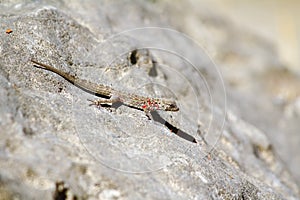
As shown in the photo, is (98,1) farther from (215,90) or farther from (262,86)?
(262,86)

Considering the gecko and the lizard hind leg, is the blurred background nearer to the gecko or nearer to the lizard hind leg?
the gecko

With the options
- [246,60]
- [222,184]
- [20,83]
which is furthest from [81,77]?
[246,60]

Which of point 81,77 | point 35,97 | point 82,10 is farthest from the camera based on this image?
point 82,10

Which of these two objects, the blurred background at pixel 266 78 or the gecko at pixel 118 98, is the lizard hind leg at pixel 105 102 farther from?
the blurred background at pixel 266 78

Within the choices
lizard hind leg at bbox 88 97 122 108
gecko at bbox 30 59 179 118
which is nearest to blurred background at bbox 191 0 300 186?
gecko at bbox 30 59 179 118

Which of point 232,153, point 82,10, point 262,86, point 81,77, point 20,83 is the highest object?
point 262,86

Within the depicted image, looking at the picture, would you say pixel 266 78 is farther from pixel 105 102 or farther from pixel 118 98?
pixel 105 102

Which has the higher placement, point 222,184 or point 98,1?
point 98,1

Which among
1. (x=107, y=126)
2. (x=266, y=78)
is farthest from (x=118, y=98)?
(x=266, y=78)
